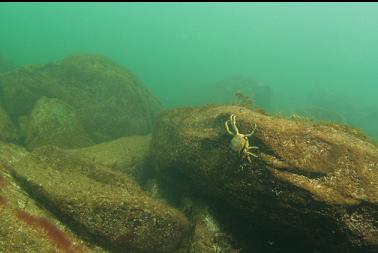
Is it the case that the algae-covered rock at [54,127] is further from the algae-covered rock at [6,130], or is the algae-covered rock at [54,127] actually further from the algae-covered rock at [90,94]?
the algae-covered rock at [90,94]

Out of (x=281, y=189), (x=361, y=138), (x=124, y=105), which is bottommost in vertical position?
(x=124, y=105)

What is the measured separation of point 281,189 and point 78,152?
34.8ft

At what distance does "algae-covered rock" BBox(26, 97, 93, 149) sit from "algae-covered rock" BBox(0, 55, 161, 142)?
2.17m

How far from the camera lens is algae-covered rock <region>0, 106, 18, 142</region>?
1862 cm

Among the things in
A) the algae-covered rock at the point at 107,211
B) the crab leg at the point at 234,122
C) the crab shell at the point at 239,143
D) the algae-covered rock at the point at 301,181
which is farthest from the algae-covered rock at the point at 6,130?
the crab shell at the point at 239,143

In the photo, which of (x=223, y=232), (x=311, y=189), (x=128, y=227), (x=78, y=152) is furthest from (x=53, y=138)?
(x=311, y=189)

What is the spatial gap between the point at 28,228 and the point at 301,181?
23.5ft

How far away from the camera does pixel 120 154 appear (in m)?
18.0

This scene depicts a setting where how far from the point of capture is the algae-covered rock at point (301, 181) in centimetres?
975

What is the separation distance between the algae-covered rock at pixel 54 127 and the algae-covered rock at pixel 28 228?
7.76 m

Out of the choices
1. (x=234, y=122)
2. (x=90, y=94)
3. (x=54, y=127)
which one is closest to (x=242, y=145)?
(x=234, y=122)

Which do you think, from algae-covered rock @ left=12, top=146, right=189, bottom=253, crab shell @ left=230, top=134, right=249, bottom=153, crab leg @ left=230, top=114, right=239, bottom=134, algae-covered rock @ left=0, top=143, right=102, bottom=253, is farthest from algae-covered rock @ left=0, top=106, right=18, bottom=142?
crab shell @ left=230, top=134, right=249, bottom=153

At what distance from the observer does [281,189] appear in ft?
33.6

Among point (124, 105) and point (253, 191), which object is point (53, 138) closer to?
point (124, 105)
